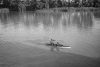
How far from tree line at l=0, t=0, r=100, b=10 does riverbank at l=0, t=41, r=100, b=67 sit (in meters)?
94.5

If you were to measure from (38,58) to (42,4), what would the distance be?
321 ft

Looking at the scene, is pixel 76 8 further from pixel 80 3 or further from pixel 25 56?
pixel 25 56

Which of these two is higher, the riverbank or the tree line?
the tree line

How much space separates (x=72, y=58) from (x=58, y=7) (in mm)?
112462

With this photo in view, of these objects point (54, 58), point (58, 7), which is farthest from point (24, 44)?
point (58, 7)

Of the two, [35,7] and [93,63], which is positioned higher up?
[35,7]

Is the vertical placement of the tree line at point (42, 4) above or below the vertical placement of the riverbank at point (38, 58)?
above

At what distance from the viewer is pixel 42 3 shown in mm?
115625

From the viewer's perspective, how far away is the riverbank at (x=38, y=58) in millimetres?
18125

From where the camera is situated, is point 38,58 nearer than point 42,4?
Yes

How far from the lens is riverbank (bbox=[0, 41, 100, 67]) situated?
59.5 feet

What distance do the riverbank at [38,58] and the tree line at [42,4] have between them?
310 feet

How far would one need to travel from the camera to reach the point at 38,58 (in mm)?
19875

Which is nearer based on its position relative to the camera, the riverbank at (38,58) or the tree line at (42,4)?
the riverbank at (38,58)
